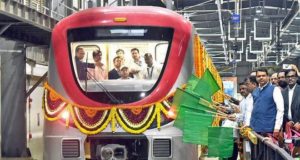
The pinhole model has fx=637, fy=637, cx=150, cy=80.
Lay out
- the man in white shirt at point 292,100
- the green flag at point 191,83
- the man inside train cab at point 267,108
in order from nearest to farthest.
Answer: the man inside train cab at point 267,108 < the man in white shirt at point 292,100 < the green flag at point 191,83

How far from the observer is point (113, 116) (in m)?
10.1

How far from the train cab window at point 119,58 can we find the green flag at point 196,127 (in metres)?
1.34

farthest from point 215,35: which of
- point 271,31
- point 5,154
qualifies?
point 5,154

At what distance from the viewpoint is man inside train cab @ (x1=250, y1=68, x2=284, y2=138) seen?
29.1ft

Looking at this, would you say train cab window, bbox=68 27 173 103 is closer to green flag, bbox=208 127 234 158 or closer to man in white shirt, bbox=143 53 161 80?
man in white shirt, bbox=143 53 161 80

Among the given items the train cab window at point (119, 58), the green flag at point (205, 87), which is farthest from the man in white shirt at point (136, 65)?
the green flag at point (205, 87)

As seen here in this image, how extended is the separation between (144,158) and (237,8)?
1031 centimetres

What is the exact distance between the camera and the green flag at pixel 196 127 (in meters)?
9.01

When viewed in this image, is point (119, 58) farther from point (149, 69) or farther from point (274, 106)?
point (274, 106)

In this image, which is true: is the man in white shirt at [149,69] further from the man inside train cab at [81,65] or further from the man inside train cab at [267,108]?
the man inside train cab at [267,108]

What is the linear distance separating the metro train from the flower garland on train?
16 mm

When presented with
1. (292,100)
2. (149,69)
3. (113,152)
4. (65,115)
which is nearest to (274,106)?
(292,100)

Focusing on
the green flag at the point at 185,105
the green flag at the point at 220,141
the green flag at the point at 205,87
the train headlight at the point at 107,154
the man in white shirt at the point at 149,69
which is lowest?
the train headlight at the point at 107,154

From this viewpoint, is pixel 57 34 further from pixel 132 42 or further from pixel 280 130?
pixel 280 130
